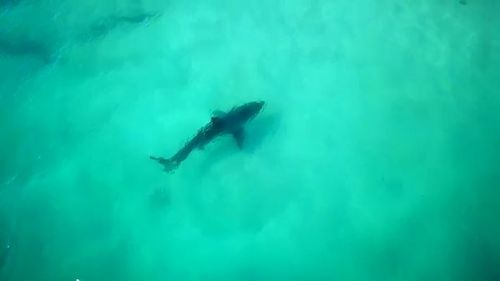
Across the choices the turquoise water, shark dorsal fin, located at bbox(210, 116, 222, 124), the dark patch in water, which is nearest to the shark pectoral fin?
the turquoise water

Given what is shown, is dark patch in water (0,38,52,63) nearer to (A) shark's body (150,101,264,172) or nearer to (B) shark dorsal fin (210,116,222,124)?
(A) shark's body (150,101,264,172)

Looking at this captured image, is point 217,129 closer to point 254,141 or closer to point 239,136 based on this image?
point 239,136

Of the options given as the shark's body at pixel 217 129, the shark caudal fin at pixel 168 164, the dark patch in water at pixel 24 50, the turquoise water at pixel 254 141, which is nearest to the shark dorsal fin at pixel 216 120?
the shark's body at pixel 217 129

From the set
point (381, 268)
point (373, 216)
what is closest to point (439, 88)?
point (373, 216)

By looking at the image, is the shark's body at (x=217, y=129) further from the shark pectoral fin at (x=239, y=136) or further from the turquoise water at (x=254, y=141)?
the turquoise water at (x=254, y=141)

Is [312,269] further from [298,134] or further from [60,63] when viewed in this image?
[60,63]

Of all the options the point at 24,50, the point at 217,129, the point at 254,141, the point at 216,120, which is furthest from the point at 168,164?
Answer: the point at 24,50

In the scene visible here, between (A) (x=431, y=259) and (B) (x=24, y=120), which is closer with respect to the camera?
(A) (x=431, y=259)
